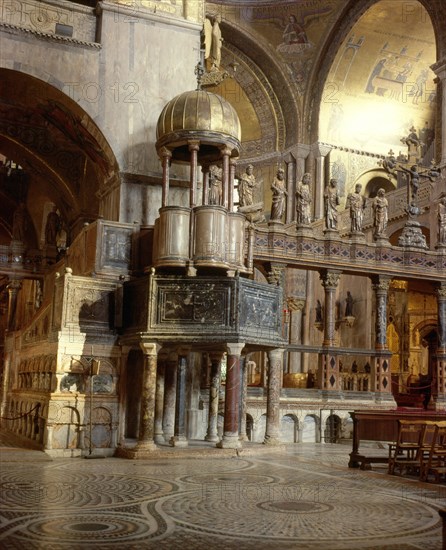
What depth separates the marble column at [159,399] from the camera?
12.2 metres

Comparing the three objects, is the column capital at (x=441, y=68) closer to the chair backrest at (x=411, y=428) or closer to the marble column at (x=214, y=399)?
the marble column at (x=214, y=399)

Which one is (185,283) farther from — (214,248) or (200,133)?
(200,133)

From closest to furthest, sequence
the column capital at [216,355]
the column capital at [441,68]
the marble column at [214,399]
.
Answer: the column capital at [216,355] < the marble column at [214,399] < the column capital at [441,68]

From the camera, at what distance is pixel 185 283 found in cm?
1117

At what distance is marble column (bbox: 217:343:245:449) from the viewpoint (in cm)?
1123

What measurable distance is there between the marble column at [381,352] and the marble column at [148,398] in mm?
6933

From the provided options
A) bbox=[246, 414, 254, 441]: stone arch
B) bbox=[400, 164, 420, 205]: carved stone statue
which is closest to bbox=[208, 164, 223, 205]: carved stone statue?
bbox=[246, 414, 254, 441]: stone arch

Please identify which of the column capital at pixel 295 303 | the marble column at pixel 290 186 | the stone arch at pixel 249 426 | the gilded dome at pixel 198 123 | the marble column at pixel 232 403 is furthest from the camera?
the marble column at pixel 290 186

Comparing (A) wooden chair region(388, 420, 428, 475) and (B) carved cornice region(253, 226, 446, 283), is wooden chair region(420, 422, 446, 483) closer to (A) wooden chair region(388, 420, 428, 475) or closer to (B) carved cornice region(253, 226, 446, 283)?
(A) wooden chair region(388, 420, 428, 475)

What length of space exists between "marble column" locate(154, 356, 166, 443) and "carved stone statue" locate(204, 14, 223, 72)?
668 centimetres

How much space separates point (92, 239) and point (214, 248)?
237cm

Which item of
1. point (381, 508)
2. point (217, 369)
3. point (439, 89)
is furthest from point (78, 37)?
point (439, 89)

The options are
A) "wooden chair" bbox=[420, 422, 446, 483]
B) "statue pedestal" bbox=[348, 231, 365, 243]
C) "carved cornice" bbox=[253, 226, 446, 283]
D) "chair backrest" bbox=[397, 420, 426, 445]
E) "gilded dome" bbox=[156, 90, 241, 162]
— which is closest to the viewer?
"wooden chair" bbox=[420, 422, 446, 483]

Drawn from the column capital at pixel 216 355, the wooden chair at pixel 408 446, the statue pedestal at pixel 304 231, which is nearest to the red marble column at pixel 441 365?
the statue pedestal at pixel 304 231
